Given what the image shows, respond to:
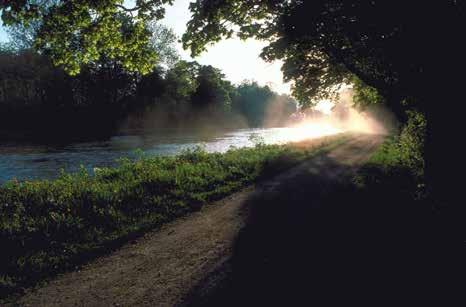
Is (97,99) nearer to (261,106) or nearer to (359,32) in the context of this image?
(359,32)

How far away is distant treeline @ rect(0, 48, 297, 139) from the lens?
53469mm

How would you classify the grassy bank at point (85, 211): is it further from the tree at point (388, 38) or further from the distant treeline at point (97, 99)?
the distant treeline at point (97, 99)

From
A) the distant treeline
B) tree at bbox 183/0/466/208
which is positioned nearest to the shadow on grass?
tree at bbox 183/0/466/208

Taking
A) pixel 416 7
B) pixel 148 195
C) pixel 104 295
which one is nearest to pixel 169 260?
pixel 104 295

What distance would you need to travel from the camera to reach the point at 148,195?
10352 millimetres

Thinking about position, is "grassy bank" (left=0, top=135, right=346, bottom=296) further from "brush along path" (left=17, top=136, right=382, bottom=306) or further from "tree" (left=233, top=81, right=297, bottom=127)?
"tree" (left=233, top=81, right=297, bottom=127)

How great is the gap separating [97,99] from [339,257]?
213 feet

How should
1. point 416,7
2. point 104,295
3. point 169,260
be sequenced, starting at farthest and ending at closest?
point 416,7
point 169,260
point 104,295

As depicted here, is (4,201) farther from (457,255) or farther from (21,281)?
(457,255)

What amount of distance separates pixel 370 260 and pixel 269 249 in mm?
1820

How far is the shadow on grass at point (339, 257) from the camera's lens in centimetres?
461

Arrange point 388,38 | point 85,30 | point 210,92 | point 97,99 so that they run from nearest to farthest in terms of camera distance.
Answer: point 85,30 → point 388,38 → point 97,99 → point 210,92

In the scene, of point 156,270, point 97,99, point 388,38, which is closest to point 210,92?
point 97,99

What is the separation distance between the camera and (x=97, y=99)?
63094 millimetres
